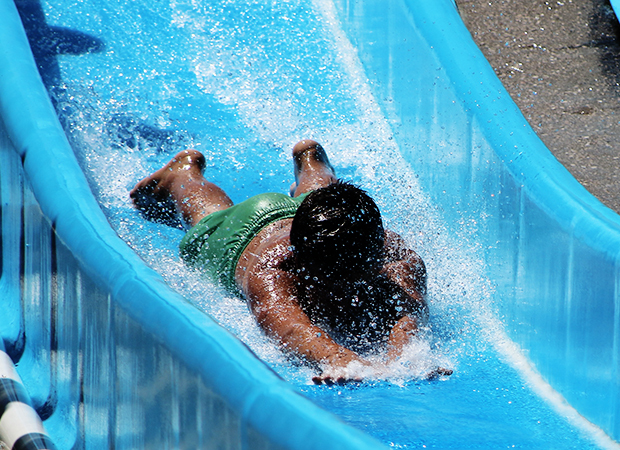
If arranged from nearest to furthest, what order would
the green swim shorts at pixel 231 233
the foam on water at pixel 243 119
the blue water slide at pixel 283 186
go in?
the blue water slide at pixel 283 186
the green swim shorts at pixel 231 233
the foam on water at pixel 243 119

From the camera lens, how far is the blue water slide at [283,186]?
179 cm

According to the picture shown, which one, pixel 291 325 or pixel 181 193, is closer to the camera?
pixel 291 325

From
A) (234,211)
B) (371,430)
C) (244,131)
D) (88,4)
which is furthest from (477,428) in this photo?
(88,4)

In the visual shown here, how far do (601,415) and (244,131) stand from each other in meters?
2.36

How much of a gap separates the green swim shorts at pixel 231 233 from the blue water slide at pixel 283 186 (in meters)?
0.11

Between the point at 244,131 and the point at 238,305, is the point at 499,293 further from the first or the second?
the point at 244,131

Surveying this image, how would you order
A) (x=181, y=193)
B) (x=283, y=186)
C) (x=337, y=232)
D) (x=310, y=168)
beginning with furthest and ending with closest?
(x=283, y=186), (x=310, y=168), (x=181, y=193), (x=337, y=232)

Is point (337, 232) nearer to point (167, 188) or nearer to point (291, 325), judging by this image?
point (291, 325)

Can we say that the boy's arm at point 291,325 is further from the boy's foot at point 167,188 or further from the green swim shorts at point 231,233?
the boy's foot at point 167,188

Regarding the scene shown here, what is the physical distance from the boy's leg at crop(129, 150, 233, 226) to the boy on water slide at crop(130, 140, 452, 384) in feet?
1.36

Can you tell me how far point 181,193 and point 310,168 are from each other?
0.56 m

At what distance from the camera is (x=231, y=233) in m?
2.89

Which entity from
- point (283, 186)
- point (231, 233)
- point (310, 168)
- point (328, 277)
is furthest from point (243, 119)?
point (328, 277)

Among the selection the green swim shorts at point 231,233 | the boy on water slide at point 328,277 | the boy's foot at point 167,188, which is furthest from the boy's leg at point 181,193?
the boy on water slide at point 328,277
